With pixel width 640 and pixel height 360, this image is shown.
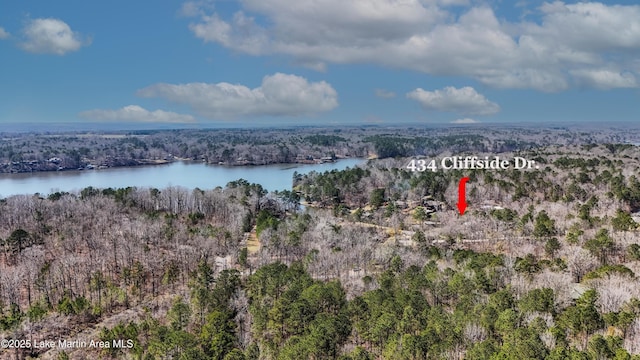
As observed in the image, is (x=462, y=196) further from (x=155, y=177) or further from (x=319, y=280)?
(x=155, y=177)

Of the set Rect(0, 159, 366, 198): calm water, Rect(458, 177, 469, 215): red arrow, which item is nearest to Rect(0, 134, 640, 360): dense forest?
Rect(458, 177, 469, 215): red arrow

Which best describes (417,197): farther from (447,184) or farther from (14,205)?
(14,205)

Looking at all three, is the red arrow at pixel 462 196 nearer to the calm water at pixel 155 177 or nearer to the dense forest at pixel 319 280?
the dense forest at pixel 319 280

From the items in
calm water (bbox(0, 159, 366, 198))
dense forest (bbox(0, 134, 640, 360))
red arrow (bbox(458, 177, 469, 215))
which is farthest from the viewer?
calm water (bbox(0, 159, 366, 198))

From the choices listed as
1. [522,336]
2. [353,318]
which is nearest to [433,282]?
[353,318]

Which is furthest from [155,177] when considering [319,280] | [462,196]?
[319,280]

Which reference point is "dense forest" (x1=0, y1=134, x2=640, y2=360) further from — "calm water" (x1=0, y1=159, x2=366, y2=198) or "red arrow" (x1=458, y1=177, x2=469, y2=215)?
"calm water" (x1=0, y1=159, x2=366, y2=198)
